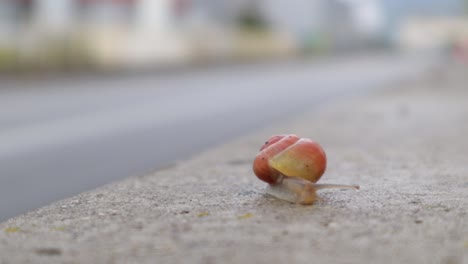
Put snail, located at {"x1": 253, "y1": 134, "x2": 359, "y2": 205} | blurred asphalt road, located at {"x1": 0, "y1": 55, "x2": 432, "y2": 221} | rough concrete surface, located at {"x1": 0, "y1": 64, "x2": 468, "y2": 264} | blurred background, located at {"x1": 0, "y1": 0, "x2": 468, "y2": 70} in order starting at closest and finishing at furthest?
rough concrete surface, located at {"x1": 0, "y1": 64, "x2": 468, "y2": 264}, snail, located at {"x1": 253, "y1": 134, "x2": 359, "y2": 205}, blurred asphalt road, located at {"x1": 0, "y1": 55, "x2": 432, "y2": 221}, blurred background, located at {"x1": 0, "y1": 0, "x2": 468, "y2": 70}

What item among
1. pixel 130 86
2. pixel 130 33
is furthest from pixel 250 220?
pixel 130 33

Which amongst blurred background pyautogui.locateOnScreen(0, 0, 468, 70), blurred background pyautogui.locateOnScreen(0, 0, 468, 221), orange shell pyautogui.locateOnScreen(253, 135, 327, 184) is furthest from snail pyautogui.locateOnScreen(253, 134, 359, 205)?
blurred background pyautogui.locateOnScreen(0, 0, 468, 70)

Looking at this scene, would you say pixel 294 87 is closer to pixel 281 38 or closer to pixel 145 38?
pixel 145 38

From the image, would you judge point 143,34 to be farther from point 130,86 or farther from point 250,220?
point 250,220

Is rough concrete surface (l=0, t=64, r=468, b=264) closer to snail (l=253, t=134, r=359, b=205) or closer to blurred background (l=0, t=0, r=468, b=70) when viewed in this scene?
snail (l=253, t=134, r=359, b=205)

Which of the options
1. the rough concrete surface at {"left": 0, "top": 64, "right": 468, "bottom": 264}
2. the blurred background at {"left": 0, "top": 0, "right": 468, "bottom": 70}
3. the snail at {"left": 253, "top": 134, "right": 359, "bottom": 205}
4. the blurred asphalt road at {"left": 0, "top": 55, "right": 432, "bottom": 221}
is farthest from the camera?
the blurred background at {"left": 0, "top": 0, "right": 468, "bottom": 70}

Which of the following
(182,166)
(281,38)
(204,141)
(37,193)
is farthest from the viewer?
(281,38)

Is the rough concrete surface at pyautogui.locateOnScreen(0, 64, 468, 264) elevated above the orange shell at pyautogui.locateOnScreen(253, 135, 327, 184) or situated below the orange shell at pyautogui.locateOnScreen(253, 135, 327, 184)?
below

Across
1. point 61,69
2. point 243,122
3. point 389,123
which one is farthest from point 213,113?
point 61,69
